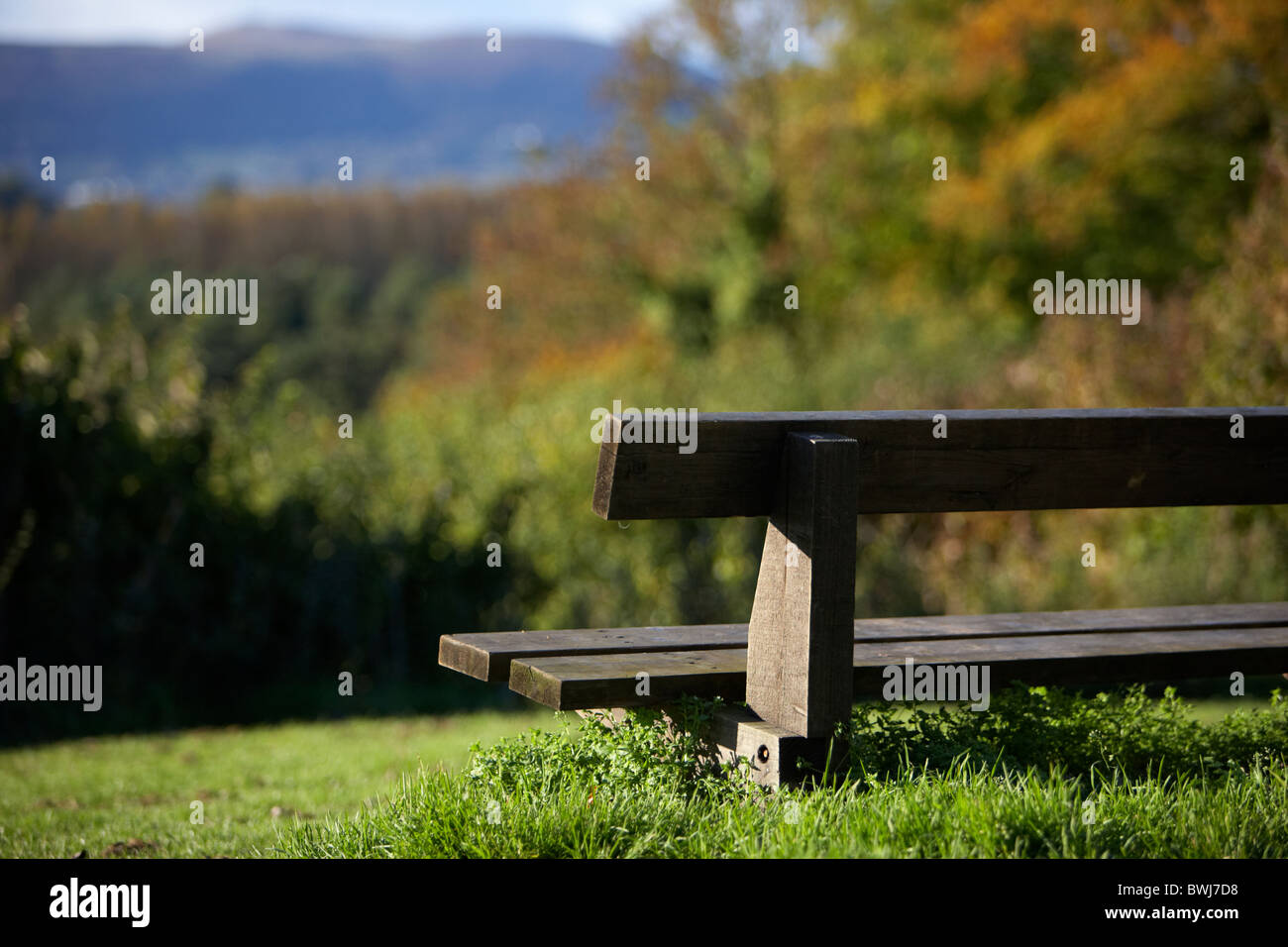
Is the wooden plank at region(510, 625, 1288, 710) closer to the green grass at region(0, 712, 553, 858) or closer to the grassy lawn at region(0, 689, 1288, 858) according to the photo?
the grassy lawn at region(0, 689, 1288, 858)

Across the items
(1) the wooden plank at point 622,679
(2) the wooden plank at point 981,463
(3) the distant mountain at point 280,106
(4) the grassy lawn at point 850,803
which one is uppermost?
(3) the distant mountain at point 280,106

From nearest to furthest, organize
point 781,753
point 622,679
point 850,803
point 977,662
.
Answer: point 850,803 → point 781,753 → point 622,679 → point 977,662

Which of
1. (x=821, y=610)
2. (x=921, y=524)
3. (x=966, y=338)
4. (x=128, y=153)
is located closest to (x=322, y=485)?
(x=921, y=524)

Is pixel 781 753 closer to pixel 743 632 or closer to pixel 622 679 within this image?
pixel 622 679

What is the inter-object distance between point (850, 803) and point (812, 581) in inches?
20.8

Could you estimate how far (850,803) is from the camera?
3.20 m

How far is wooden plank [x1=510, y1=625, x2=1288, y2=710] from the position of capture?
11.3 feet

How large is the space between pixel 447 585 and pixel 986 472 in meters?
5.95

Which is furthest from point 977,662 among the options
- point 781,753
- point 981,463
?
point 781,753

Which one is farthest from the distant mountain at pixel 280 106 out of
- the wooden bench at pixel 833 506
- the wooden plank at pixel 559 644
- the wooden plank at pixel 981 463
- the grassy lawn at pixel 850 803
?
the wooden plank at pixel 981 463

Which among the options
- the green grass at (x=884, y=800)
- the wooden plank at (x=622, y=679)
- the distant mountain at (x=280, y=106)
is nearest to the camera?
the green grass at (x=884, y=800)

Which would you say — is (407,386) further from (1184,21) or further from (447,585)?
(447,585)

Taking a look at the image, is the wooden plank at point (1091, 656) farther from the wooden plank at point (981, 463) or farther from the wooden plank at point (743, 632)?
the wooden plank at point (981, 463)

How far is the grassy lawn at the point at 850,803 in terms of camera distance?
3129 mm
